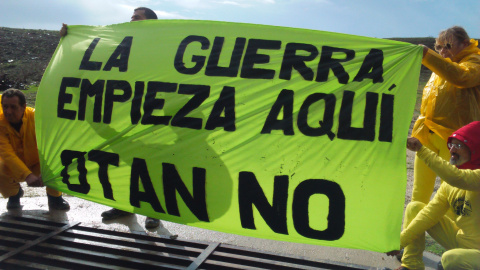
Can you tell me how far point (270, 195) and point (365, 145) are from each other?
0.69m

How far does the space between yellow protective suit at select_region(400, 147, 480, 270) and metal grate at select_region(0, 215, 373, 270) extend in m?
0.49

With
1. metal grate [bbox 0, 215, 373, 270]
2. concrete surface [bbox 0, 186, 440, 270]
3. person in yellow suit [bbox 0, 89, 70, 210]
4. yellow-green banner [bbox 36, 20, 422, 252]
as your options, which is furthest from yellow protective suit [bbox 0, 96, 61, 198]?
yellow-green banner [bbox 36, 20, 422, 252]

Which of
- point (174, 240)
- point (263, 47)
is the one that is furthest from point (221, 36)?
point (174, 240)

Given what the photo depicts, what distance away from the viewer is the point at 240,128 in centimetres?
283

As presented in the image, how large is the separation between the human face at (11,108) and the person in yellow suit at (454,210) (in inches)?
135

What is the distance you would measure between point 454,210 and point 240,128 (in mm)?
1494

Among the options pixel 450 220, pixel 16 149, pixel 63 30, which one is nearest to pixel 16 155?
pixel 16 149

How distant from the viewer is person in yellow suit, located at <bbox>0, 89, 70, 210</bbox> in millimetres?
3770

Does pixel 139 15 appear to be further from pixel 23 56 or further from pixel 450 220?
pixel 23 56

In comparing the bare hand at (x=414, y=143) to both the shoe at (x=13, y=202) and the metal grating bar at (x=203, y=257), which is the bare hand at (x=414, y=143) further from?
the shoe at (x=13, y=202)

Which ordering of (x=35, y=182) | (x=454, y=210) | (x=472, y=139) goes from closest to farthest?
(x=472, y=139), (x=454, y=210), (x=35, y=182)

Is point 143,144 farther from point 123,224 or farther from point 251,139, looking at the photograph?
point 123,224

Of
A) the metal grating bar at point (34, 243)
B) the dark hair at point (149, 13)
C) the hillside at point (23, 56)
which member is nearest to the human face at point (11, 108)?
the metal grating bar at point (34, 243)

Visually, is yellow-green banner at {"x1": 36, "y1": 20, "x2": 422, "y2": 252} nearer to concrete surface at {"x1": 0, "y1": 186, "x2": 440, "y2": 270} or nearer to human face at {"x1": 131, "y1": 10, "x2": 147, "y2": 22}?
human face at {"x1": 131, "y1": 10, "x2": 147, "y2": 22}
